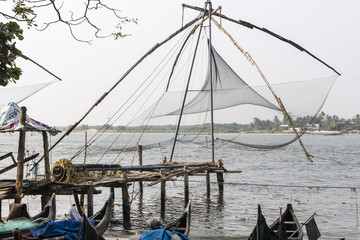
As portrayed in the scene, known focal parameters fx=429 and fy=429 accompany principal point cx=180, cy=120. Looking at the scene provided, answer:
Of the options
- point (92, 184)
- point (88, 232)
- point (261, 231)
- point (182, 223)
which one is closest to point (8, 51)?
point (88, 232)

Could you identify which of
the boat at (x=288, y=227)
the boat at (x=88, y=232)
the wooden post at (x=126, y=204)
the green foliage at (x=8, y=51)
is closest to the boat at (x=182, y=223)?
the boat at (x=288, y=227)

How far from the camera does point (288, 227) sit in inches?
388

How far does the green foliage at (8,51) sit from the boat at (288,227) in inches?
243

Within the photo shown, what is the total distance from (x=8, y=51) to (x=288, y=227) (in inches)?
306

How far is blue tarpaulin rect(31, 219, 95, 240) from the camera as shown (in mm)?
7797

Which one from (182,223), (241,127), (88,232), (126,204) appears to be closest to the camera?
(88,232)

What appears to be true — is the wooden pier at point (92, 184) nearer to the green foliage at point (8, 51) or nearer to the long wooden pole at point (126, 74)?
the long wooden pole at point (126, 74)

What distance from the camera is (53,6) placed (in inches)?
170

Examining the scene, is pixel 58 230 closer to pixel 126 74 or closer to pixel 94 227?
pixel 94 227

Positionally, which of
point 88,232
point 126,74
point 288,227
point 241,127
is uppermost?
point 126,74

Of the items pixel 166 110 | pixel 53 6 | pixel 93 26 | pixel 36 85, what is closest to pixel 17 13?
pixel 53 6

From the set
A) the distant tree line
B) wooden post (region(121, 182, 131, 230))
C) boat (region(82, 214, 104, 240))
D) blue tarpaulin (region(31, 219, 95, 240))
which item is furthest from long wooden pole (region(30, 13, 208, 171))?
boat (region(82, 214, 104, 240))

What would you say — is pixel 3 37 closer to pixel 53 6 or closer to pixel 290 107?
pixel 53 6

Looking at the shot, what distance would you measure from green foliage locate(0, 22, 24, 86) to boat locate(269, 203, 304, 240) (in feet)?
20.2
